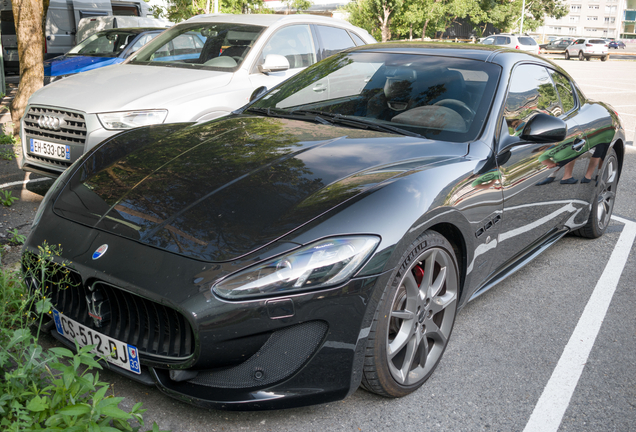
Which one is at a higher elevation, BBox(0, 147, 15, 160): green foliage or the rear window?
the rear window

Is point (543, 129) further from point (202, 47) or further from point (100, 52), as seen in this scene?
point (100, 52)

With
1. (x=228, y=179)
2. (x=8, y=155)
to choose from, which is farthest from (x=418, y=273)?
(x=8, y=155)

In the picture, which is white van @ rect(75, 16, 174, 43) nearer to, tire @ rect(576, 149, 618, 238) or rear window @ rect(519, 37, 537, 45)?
tire @ rect(576, 149, 618, 238)

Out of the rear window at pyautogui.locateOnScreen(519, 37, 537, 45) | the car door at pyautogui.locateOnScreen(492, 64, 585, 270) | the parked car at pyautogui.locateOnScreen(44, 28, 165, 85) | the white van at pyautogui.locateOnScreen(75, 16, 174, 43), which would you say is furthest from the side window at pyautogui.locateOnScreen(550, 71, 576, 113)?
the rear window at pyautogui.locateOnScreen(519, 37, 537, 45)

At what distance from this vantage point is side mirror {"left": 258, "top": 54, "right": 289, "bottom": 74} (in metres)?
5.62

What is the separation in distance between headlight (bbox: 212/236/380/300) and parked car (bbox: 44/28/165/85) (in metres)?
8.56

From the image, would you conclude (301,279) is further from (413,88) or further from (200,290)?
(413,88)

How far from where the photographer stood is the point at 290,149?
112 inches

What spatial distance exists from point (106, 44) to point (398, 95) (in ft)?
28.1

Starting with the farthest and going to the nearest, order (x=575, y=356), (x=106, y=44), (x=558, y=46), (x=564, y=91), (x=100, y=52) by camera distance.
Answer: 1. (x=558, y=46)
2. (x=106, y=44)
3. (x=100, y=52)
4. (x=564, y=91)
5. (x=575, y=356)

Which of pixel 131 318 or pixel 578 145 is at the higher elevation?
pixel 578 145

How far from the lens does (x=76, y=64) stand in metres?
9.75

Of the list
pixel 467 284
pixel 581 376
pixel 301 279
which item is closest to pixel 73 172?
pixel 301 279

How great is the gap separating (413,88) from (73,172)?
196 cm
